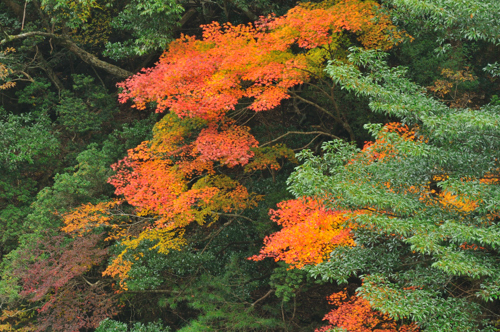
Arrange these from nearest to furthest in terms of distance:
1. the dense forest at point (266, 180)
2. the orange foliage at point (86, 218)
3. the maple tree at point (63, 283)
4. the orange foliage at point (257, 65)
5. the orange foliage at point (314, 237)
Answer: the dense forest at point (266, 180)
the orange foliage at point (314, 237)
the orange foliage at point (257, 65)
the maple tree at point (63, 283)
the orange foliage at point (86, 218)

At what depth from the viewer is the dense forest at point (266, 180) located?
6457 mm

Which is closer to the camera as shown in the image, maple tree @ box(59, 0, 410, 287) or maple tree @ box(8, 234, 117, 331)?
maple tree @ box(59, 0, 410, 287)

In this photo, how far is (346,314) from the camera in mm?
9438

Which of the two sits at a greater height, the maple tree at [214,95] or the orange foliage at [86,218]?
the maple tree at [214,95]

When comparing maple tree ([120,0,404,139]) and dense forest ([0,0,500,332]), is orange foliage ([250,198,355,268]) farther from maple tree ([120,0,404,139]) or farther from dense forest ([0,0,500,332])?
maple tree ([120,0,404,139])

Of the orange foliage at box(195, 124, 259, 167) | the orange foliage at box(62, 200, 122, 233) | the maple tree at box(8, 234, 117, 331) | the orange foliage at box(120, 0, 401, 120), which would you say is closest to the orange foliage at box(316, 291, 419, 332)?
the orange foliage at box(195, 124, 259, 167)

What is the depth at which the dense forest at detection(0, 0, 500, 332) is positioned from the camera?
21.2ft

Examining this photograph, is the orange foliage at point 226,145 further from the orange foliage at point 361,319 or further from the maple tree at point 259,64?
the orange foliage at point 361,319

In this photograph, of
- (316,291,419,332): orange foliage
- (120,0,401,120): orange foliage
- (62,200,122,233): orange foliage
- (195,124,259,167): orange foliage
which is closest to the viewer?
(316,291,419,332): orange foliage

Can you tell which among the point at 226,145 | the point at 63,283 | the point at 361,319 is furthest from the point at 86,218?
the point at 361,319

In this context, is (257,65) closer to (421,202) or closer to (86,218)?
(421,202)

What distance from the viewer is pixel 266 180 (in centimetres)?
1334

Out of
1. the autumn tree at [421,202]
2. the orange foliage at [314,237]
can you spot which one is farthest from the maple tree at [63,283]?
the autumn tree at [421,202]

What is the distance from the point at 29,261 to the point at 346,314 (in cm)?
841
